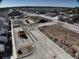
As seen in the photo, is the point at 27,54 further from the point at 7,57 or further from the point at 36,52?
the point at 7,57

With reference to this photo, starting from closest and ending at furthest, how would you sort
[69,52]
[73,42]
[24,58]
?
[24,58] < [69,52] < [73,42]

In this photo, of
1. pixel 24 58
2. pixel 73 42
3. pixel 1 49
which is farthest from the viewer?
pixel 73 42

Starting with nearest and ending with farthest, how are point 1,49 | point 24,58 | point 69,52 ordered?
1. point 24,58
2. point 69,52
3. point 1,49

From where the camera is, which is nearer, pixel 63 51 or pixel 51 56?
pixel 51 56

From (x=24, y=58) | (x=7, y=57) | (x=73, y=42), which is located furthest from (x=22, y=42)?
(x=73, y=42)

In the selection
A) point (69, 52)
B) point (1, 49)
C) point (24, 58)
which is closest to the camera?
point (24, 58)

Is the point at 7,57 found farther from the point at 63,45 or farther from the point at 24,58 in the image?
the point at 63,45

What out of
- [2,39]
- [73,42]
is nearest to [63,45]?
[73,42]

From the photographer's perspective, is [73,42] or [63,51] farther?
[73,42]

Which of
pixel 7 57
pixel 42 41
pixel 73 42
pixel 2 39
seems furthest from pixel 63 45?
pixel 2 39
